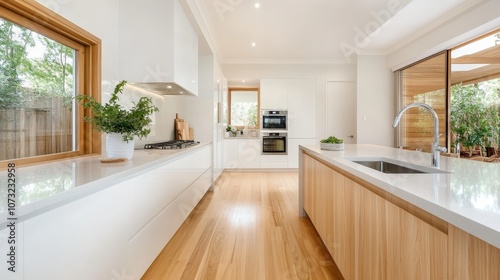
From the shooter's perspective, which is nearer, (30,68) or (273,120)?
(30,68)

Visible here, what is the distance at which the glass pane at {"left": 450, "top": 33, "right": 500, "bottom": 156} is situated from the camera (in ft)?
10.7

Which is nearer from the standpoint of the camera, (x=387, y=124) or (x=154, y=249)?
(x=154, y=249)

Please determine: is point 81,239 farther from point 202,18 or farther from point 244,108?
point 244,108

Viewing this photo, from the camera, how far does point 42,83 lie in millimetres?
1522

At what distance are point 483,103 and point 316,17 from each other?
2.76 m

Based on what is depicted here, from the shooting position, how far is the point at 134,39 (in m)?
2.33

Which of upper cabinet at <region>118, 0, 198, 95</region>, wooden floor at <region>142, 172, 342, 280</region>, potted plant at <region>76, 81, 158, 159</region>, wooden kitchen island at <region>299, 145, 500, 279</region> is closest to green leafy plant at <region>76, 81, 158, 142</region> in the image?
potted plant at <region>76, 81, 158, 159</region>

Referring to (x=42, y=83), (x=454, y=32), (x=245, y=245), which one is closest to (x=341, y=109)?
(x=454, y=32)

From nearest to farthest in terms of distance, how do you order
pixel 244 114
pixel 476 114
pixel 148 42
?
1. pixel 148 42
2. pixel 476 114
3. pixel 244 114

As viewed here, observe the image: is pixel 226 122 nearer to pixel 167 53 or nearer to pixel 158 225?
pixel 167 53

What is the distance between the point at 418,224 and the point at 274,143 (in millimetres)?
4967

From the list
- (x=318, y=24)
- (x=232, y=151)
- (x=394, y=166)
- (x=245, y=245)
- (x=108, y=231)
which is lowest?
(x=245, y=245)

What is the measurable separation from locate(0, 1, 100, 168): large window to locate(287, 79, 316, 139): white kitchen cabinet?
4460 millimetres

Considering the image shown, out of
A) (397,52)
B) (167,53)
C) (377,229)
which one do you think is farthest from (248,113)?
(377,229)
